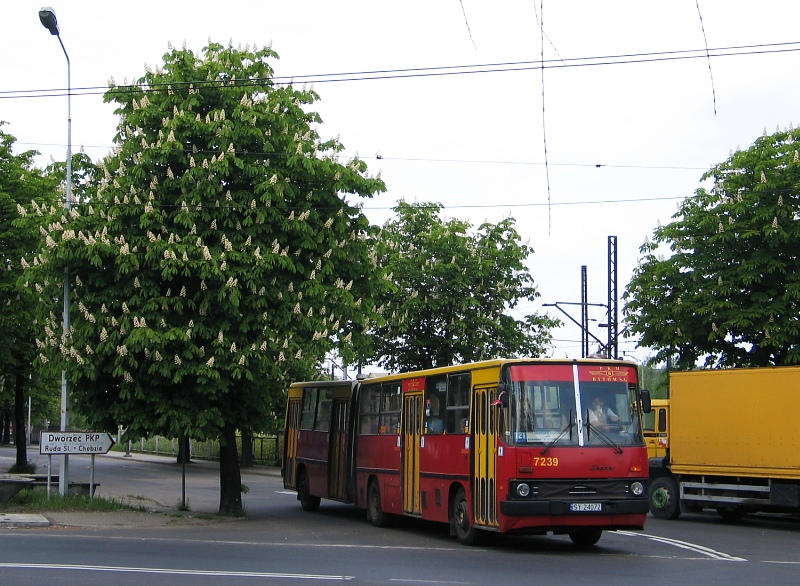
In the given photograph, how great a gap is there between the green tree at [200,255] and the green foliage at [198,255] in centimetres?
3

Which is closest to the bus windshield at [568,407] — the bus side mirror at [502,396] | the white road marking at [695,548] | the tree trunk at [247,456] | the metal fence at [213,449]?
the bus side mirror at [502,396]

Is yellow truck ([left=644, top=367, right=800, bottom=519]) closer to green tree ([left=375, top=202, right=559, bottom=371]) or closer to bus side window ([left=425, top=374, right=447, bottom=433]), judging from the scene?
bus side window ([left=425, top=374, right=447, bottom=433])

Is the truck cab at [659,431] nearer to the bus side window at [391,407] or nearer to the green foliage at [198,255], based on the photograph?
the bus side window at [391,407]

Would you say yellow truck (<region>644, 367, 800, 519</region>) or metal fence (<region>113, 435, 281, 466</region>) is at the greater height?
yellow truck (<region>644, 367, 800, 519</region>)

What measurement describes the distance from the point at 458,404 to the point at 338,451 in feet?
20.6

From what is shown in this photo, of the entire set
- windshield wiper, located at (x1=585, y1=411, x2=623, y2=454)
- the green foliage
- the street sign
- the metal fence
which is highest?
the green foliage

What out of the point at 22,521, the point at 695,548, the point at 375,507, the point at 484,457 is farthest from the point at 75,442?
the point at 695,548

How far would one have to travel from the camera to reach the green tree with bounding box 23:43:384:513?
20.4 m

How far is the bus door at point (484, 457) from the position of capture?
16.6m

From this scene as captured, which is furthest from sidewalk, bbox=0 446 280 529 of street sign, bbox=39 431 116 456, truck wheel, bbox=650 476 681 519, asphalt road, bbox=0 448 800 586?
truck wheel, bbox=650 476 681 519

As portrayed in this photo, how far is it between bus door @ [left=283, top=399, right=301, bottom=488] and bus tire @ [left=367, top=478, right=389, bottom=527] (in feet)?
16.1

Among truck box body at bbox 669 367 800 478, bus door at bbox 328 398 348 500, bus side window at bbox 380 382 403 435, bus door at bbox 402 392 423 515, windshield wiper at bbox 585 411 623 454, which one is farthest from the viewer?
bus door at bbox 328 398 348 500

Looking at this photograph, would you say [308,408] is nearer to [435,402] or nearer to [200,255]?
[200,255]

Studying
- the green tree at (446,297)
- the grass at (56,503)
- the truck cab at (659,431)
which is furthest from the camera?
the green tree at (446,297)
